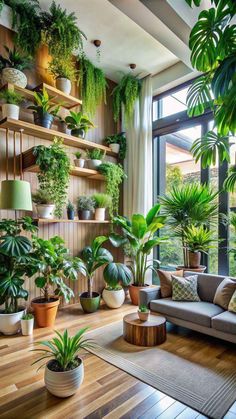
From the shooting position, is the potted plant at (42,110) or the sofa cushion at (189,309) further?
→ the potted plant at (42,110)

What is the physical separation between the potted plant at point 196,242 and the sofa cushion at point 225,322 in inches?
43.9

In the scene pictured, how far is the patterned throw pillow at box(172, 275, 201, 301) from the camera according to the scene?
3.26 metres

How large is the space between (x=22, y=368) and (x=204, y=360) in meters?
1.72

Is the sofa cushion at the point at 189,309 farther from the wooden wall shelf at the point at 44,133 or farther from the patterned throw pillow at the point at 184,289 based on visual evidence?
the wooden wall shelf at the point at 44,133

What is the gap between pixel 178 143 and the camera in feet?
15.7

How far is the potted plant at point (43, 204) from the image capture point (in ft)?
12.0

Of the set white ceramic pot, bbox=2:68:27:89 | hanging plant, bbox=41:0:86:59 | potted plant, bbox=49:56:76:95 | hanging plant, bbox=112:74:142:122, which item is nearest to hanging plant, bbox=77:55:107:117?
hanging plant, bbox=112:74:142:122

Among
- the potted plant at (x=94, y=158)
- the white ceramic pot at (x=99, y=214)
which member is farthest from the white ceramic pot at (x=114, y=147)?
the white ceramic pot at (x=99, y=214)

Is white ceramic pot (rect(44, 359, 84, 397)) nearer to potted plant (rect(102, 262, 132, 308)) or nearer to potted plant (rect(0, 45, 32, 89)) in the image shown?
potted plant (rect(102, 262, 132, 308))

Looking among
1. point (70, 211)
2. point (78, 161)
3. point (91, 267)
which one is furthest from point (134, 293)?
point (78, 161)

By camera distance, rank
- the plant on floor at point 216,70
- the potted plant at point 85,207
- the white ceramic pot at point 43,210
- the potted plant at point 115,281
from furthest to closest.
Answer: the potted plant at point 85,207
the potted plant at point 115,281
the white ceramic pot at point 43,210
the plant on floor at point 216,70

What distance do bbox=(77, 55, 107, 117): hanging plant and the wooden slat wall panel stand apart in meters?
0.18

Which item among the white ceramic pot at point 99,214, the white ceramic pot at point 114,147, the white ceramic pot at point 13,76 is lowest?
the white ceramic pot at point 99,214

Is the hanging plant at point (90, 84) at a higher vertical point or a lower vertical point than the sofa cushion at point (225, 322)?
higher
